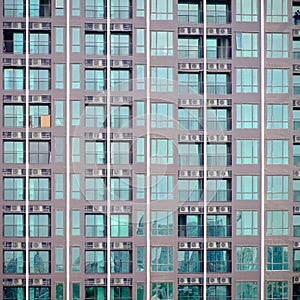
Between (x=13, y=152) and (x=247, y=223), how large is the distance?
6.30ft

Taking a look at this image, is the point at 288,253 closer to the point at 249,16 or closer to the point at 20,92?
the point at 249,16

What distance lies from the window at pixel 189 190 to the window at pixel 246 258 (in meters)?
0.53

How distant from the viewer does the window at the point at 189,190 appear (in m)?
5.35

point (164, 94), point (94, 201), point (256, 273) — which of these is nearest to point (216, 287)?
point (256, 273)

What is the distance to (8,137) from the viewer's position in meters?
5.29

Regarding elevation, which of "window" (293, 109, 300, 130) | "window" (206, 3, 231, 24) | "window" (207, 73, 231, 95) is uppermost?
"window" (206, 3, 231, 24)

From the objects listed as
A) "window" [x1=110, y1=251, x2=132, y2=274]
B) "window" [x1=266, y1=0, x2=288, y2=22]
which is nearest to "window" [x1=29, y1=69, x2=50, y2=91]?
"window" [x1=110, y1=251, x2=132, y2=274]

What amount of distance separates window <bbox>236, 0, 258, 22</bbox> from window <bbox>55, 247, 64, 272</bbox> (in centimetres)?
228

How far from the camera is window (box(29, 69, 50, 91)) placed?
5.30 meters

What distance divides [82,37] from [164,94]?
776 millimetres

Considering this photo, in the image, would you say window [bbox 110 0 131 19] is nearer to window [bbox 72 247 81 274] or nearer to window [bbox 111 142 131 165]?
window [bbox 111 142 131 165]

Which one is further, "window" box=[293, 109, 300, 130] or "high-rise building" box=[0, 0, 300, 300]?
"window" box=[293, 109, 300, 130]

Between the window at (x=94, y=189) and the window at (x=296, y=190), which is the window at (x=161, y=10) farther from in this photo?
the window at (x=296, y=190)

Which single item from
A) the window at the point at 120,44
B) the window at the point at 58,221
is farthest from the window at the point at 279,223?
the window at the point at 120,44
